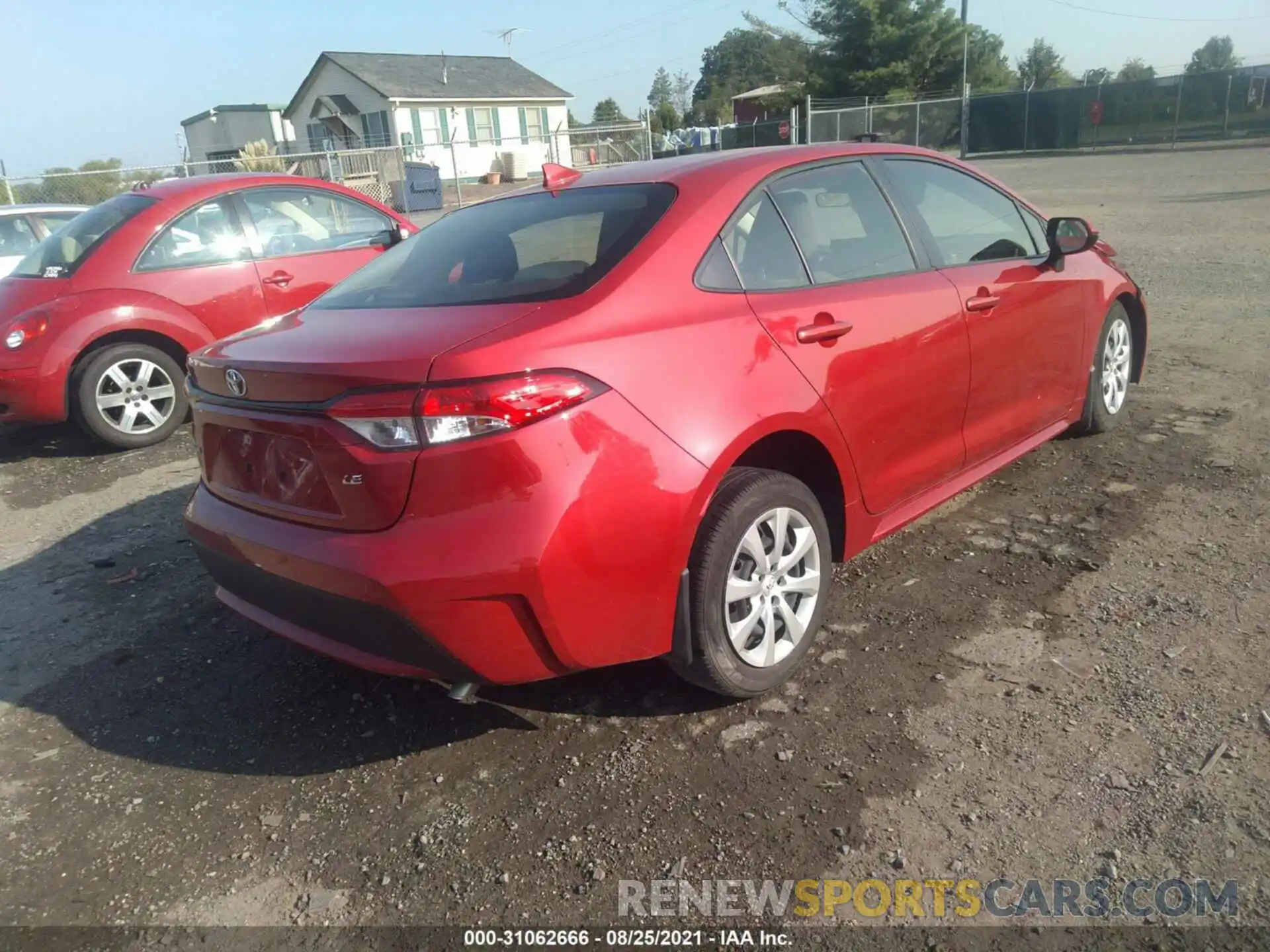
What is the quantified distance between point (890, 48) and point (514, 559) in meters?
52.8

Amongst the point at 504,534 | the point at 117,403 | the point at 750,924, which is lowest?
the point at 750,924

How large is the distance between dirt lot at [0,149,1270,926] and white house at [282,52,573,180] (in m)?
40.9

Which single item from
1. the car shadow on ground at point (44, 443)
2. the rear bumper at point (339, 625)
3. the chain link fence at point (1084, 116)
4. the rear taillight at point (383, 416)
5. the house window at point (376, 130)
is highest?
the house window at point (376, 130)

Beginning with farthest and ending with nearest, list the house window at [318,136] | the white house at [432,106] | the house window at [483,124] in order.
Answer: the house window at [318,136] → the house window at [483,124] → the white house at [432,106]

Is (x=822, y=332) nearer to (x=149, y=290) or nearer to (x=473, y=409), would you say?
(x=473, y=409)

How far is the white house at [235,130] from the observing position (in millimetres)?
53125

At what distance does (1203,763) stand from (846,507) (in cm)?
126

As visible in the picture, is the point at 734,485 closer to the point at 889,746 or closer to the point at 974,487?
the point at 889,746

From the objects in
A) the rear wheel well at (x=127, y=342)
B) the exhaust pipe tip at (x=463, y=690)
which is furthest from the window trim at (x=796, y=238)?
the rear wheel well at (x=127, y=342)

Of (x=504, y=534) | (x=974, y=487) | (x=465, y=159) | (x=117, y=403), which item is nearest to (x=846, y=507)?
(x=504, y=534)

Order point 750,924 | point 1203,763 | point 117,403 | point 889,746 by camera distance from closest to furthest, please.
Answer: point 750,924, point 1203,763, point 889,746, point 117,403

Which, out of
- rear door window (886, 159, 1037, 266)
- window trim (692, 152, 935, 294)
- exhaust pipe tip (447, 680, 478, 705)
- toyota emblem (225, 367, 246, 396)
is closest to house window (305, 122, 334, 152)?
rear door window (886, 159, 1037, 266)

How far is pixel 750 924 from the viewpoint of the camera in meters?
2.22

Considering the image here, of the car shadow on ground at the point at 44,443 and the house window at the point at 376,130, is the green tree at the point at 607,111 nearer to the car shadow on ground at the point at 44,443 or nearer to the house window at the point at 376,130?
the house window at the point at 376,130
